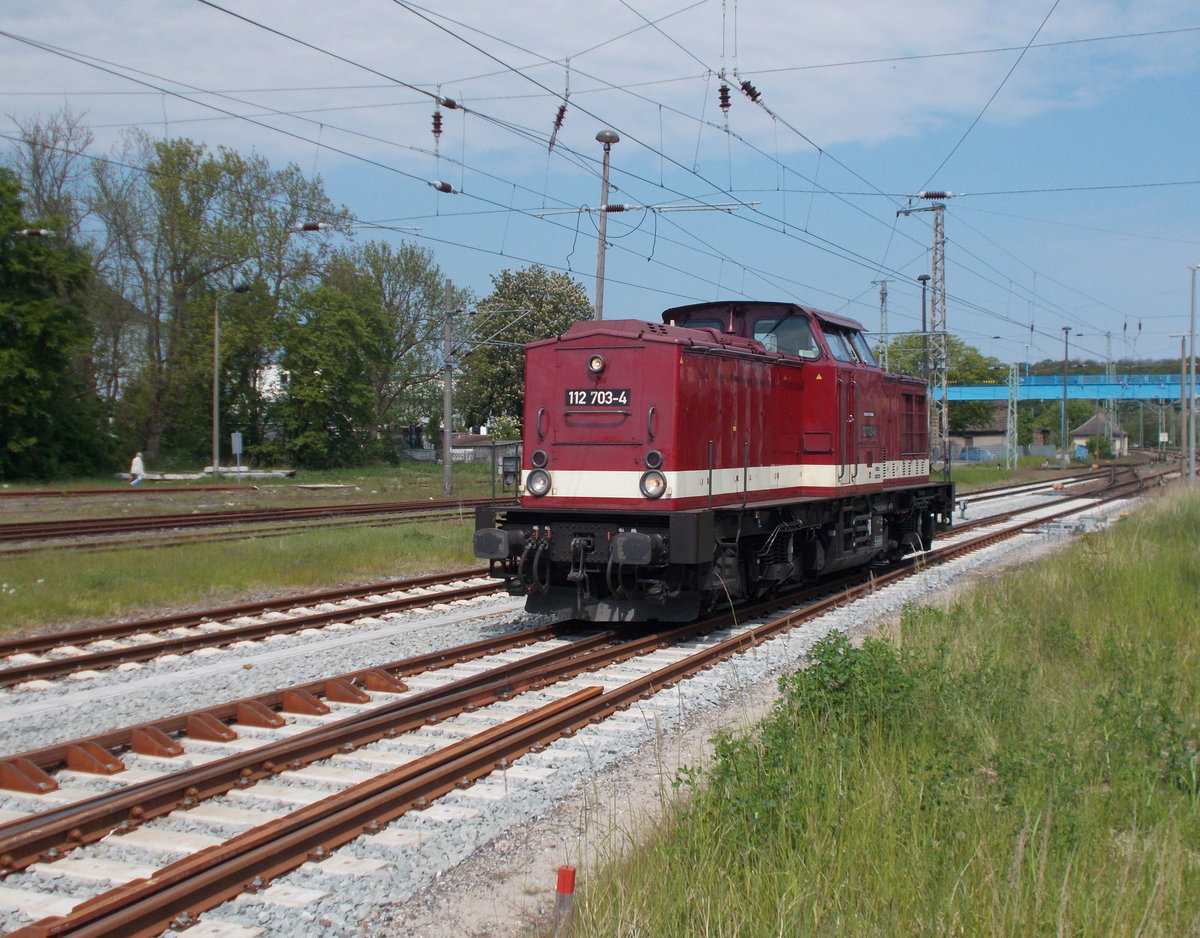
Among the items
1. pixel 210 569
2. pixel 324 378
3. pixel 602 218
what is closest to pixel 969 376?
pixel 324 378

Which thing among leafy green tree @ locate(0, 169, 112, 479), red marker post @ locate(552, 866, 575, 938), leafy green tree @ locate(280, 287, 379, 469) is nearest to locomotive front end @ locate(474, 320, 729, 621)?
red marker post @ locate(552, 866, 575, 938)

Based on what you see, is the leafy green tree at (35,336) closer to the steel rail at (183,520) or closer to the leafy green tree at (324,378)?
the leafy green tree at (324,378)

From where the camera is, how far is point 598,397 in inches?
415

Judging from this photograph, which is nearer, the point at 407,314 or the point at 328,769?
the point at 328,769

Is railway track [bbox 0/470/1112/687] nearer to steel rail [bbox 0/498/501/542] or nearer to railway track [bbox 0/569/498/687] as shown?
railway track [bbox 0/569/498/687]

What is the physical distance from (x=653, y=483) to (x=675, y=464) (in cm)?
29

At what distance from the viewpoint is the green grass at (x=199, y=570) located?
11884 mm

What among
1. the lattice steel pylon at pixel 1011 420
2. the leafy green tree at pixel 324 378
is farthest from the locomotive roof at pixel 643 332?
the lattice steel pylon at pixel 1011 420

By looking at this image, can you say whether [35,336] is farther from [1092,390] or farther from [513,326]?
[1092,390]

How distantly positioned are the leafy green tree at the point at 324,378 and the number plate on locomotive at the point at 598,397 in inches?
1661

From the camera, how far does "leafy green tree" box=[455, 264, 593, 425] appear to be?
59.7 metres

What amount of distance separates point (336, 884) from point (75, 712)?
3.98m

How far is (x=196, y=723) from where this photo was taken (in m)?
6.71

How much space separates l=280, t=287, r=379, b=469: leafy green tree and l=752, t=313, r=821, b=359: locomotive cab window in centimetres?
4140
